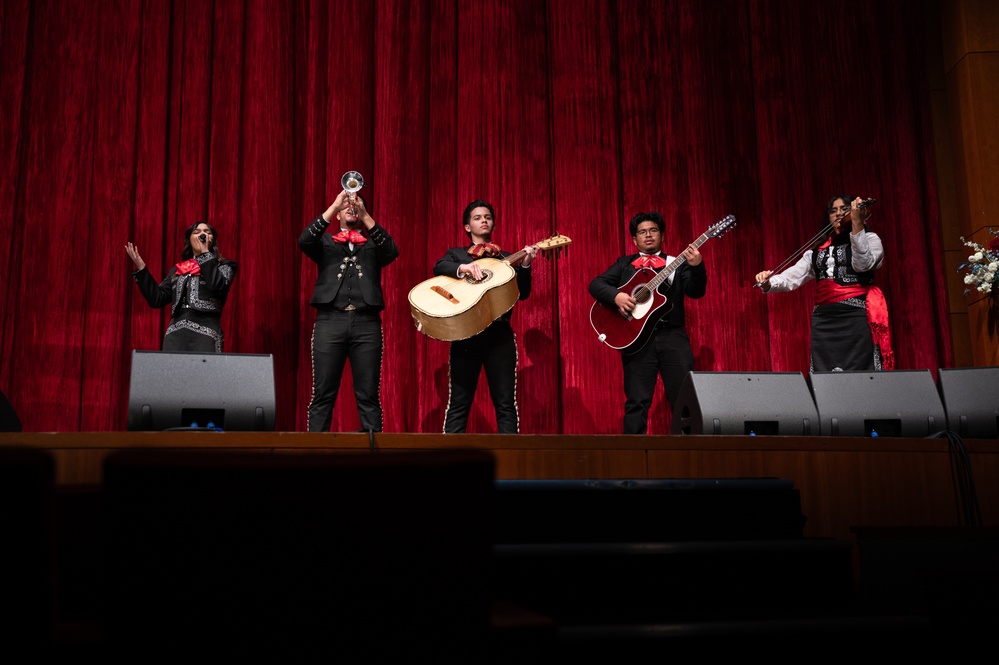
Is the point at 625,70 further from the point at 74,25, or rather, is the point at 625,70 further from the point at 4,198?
the point at 4,198

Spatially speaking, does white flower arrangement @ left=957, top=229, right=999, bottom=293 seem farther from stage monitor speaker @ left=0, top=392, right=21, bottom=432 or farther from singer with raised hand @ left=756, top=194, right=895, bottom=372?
stage monitor speaker @ left=0, top=392, right=21, bottom=432

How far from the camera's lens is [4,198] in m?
5.25

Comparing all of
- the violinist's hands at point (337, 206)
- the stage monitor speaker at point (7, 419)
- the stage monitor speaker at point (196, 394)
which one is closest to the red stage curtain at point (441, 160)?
the violinist's hands at point (337, 206)

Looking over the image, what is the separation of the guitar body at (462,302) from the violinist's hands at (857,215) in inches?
65.0

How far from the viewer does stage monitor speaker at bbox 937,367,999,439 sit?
346 cm

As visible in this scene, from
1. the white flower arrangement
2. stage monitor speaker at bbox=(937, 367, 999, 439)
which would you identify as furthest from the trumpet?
the white flower arrangement

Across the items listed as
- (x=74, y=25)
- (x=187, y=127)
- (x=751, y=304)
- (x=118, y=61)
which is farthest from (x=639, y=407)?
(x=74, y=25)

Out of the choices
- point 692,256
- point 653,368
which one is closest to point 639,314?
point 653,368

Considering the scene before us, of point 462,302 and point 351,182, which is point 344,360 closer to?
point 462,302

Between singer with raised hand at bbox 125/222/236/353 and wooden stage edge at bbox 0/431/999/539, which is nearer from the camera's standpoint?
wooden stage edge at bbox 0/431/999/539

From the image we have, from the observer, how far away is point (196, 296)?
4.46 meters

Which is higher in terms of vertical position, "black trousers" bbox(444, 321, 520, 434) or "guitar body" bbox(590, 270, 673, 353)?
"guitar body" bbox(590, 270, 673, 353)

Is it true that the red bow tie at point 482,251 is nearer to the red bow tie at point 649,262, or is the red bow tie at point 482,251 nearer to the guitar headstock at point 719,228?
the red bow tie at point 649,262

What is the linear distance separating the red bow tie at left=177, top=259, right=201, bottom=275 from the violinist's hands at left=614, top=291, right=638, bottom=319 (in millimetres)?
2116
